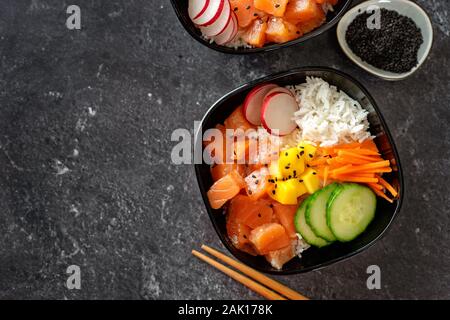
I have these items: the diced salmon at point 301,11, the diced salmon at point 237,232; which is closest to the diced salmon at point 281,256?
the diced salmon at point 237,232

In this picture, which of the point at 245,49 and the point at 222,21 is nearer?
the point at 222,21

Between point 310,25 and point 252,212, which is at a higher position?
point 310,25

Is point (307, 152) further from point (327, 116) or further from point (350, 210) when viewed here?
point (350, 210)

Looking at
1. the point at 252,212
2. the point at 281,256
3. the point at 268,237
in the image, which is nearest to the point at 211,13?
the point at 252,212

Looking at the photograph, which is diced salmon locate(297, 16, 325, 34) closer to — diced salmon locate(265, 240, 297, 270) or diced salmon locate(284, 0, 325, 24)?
diced salmon locate(284, 0, 325, 24)

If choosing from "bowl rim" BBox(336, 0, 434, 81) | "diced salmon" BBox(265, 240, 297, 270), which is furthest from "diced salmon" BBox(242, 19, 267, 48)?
"diced salmon" BBox(265, 240, 297, 270)

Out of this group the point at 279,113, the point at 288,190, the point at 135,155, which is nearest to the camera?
the point at 288,190
